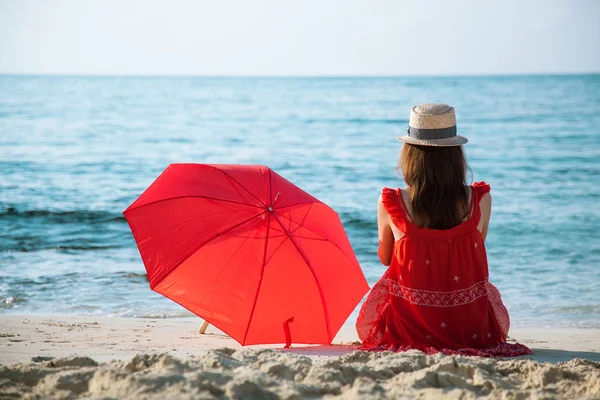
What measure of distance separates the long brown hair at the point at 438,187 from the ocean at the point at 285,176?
8.51ft

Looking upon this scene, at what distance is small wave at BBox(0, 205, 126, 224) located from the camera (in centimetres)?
966

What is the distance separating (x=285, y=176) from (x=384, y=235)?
1109 cm

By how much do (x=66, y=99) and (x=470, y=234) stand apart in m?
34.2

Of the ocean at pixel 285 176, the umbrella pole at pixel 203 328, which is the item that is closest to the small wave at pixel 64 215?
the ocean at pixel 285 176

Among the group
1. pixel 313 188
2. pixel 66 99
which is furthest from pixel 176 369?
pixel 66 99

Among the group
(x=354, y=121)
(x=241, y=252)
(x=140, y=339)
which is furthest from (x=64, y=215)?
(x=354, y=121)

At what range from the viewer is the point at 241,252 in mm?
3715

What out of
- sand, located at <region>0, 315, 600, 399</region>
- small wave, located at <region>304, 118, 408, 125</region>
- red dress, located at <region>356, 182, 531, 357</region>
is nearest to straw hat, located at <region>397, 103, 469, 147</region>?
red dress, located at <region>356, 182, 531, 357</region>

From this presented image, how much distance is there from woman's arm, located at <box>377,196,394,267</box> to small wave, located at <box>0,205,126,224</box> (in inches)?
263

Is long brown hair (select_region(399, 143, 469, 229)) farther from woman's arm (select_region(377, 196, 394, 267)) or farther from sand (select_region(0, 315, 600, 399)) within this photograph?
sand (select_region(0, 315, 600, 399))

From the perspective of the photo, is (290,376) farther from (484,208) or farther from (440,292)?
(484,208)

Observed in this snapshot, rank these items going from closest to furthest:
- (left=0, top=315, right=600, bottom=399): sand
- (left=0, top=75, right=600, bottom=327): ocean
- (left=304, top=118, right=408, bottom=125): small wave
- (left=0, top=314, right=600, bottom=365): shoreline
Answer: (left=0, top=315, right=600, bottom=399): sand, (left=0, top=314, right=600, bottom=365): shoreline, (left=0, top=75, right=600, bottom=327): ocean, (left=304, top=118, right=408, bottom=125): small wave

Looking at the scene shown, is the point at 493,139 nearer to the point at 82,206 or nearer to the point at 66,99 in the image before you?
the point at 82,206

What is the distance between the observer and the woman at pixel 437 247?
3.45 meters
